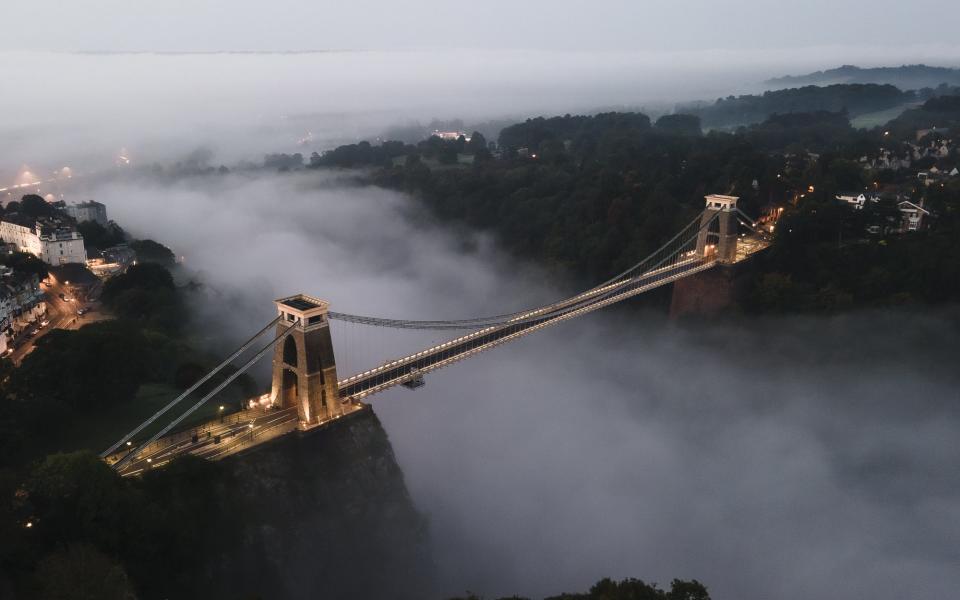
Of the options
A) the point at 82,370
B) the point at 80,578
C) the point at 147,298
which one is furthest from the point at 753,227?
the point at 80,578

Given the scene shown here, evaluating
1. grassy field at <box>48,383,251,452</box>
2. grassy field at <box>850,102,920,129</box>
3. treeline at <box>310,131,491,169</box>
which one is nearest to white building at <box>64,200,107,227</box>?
treeline at <box>310,131,491,169</box>

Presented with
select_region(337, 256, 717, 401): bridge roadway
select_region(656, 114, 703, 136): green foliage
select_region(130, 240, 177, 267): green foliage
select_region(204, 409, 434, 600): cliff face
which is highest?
select_region(656, 114, 703, 136): green foliage

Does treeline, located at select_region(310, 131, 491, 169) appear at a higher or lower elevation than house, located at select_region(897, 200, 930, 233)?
higher

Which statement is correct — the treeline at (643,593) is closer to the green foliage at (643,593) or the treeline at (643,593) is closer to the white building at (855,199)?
the green foliage at (643,593)

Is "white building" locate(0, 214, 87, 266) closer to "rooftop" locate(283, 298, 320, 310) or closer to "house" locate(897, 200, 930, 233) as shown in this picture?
"rooftop" locate(283, 298, 320, 310)

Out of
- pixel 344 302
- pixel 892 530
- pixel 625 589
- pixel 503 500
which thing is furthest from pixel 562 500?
pixel 344 302
